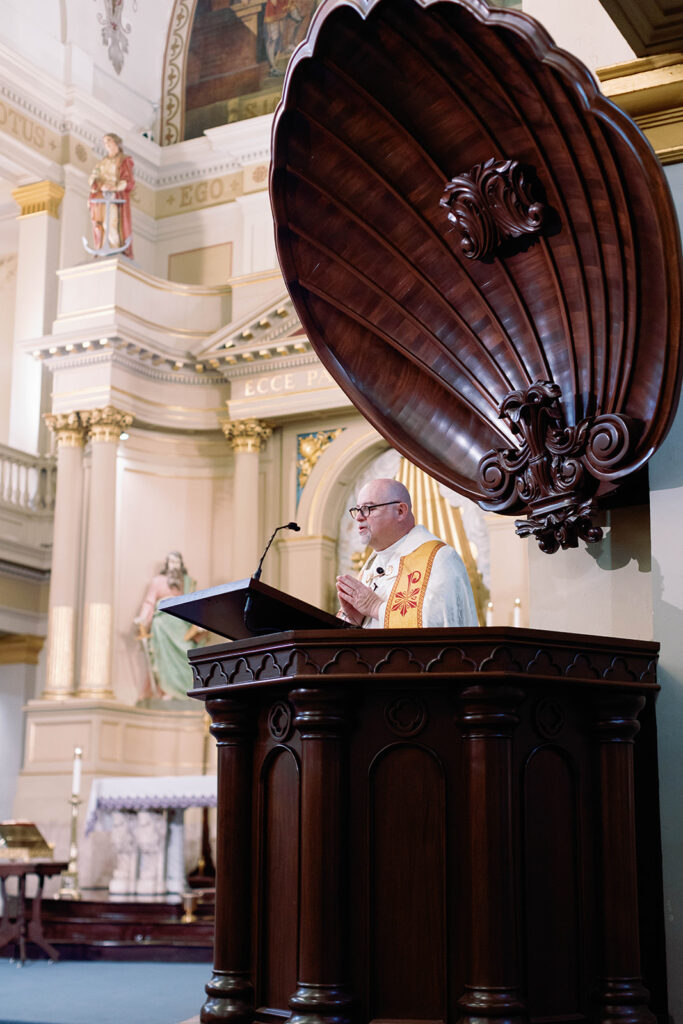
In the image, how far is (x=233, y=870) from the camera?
8.54ft

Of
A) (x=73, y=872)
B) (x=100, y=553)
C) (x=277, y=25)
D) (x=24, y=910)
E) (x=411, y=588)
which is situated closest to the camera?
(x=411, y=588)

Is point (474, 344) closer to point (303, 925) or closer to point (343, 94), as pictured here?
point (343, 94)

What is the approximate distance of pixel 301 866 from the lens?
7.79 ft

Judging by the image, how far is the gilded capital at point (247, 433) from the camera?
13.4 meters

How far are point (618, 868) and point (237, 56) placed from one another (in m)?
14.5

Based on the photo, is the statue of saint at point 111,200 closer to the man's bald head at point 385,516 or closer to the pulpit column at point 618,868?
the man's bald head at point 385,516

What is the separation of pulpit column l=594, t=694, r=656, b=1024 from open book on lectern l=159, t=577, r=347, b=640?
0.60 m

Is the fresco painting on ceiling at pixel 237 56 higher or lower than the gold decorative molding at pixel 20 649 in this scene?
higher

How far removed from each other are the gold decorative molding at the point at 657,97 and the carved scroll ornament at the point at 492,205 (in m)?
0.32

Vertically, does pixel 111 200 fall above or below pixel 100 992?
above

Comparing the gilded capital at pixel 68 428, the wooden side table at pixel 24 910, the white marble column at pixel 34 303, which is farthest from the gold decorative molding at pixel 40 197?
the wooden side table at pixel 24 910

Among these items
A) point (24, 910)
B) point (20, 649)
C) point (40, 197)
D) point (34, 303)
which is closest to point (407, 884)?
point (24, 910)

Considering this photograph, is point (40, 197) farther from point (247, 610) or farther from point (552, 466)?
Answer: point (247, 610)

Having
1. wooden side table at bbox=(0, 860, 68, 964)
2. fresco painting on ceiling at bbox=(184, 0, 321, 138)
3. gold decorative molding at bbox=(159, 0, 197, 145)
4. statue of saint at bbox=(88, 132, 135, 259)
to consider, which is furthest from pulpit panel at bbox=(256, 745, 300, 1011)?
gold decorative molding at bbox=(159, 0, 197, 145)
